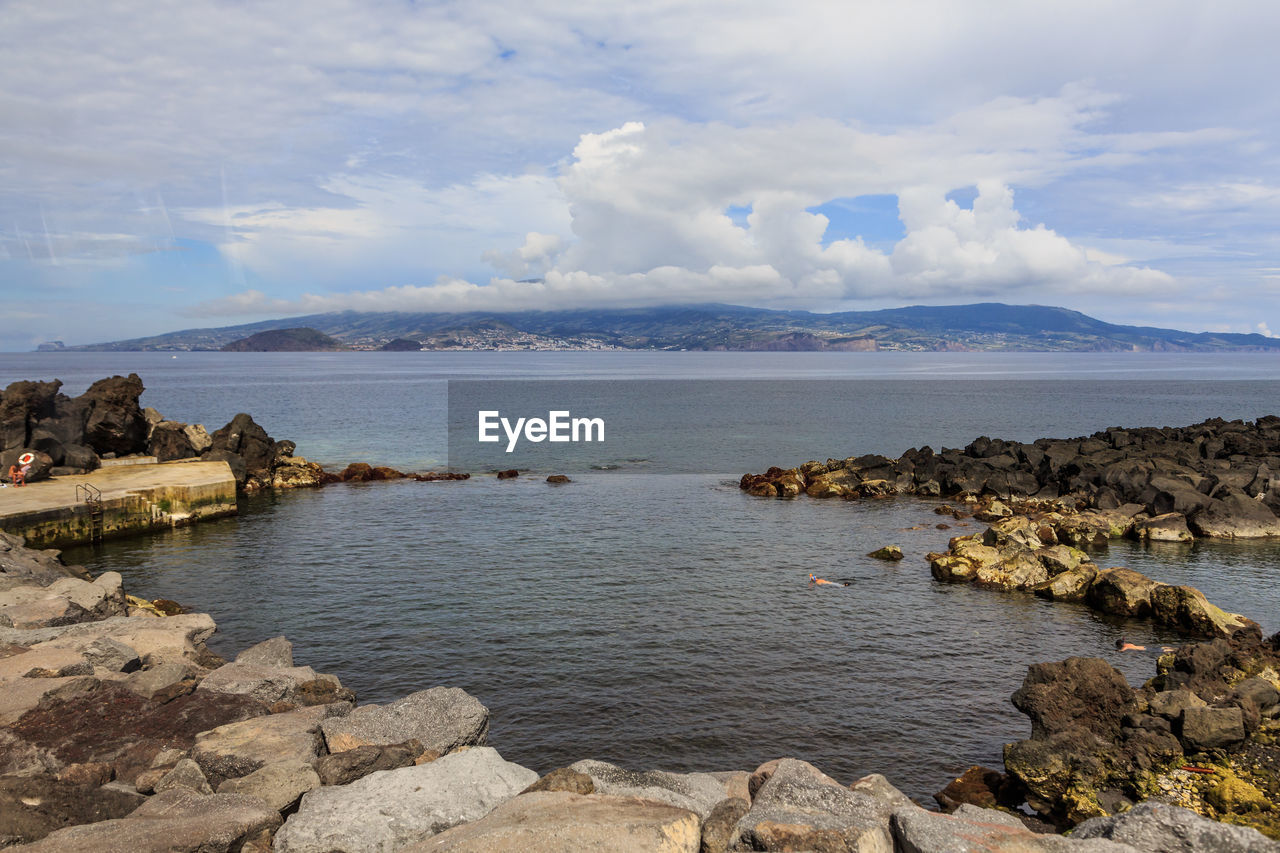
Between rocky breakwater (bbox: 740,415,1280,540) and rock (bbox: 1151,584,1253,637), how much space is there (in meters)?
14.0

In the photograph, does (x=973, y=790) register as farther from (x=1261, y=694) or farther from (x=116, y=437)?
(x=116, y=437)

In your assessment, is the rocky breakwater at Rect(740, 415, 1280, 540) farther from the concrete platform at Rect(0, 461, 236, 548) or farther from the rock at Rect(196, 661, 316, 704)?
the rock at Rect(196, 661, 316, 704)

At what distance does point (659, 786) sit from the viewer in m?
12.8

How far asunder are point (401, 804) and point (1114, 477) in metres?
43.2

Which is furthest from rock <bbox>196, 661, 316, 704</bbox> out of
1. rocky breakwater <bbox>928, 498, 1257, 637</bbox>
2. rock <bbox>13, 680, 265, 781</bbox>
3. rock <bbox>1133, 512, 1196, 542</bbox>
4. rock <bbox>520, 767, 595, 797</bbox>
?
rock <bbox>1133, 512, 1196, 542</bbox>

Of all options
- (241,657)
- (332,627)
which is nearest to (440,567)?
(332,627)

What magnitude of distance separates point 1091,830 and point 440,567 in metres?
25.6

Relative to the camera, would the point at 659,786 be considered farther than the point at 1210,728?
No

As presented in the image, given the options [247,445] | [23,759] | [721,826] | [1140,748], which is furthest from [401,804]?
[247,445]

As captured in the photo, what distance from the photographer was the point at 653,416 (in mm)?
106688

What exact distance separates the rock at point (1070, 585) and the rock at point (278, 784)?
82.6 ft

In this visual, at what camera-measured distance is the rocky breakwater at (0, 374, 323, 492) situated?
43.7 m

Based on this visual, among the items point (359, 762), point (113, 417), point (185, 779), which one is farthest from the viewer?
point (113, 417)

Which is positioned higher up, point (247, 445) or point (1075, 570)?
point (247, 445)
